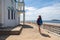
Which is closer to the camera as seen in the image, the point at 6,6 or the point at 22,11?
the point at 6,6

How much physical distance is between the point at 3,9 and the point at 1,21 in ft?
4.49

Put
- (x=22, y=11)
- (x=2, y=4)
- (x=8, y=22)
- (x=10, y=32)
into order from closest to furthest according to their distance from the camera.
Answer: (x=10, y=32) → (x=2, y=4) → (x=8, y=22) → (x=22, y=11)

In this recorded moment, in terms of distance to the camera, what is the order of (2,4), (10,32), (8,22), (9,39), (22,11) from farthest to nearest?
(22,11) < (8,22) < (2,4) < (10,32) < (9,39)

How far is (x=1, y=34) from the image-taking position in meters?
11.6


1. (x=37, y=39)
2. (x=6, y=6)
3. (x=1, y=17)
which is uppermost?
(x=6, y=6)

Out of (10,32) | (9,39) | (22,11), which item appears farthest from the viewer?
(22,11)

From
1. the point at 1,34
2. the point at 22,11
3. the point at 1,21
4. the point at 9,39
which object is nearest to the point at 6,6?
the point at 1,21

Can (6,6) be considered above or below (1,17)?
above

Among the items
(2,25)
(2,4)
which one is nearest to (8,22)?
(2,25)

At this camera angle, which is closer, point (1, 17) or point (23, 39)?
point (23, 39)

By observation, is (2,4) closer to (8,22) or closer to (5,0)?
(5,0)

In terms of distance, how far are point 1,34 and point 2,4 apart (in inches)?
181

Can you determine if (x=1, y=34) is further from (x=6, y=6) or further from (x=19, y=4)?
(x=19, y=4)

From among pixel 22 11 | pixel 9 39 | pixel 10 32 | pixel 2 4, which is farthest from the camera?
pixel 22 11
